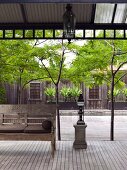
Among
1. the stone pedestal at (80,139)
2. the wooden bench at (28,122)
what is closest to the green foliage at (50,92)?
the wooden bench at (28,122)

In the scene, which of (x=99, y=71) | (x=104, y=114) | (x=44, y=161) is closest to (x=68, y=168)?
(x=44, y=161)

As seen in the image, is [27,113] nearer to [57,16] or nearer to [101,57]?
[57,16]

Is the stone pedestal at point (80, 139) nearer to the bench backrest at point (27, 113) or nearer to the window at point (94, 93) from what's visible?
the bench backrest at point (27, 113)

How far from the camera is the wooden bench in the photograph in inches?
358

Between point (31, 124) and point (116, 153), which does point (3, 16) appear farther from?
point (116, 153)

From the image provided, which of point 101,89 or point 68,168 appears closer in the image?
point 68,168

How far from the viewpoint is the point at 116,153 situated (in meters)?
9.38

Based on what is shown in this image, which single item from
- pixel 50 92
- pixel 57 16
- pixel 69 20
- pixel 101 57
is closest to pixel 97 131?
pixel 101 57

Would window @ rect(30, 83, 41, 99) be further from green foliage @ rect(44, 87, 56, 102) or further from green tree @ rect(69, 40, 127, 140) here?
green tree @ rect(69, 40, 127, 140)

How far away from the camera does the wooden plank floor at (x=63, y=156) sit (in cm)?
775

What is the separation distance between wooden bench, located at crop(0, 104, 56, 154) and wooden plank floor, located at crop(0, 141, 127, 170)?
0.45 metres

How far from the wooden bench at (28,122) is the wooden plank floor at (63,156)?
45 centimetres

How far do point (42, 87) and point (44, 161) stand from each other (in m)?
26.7

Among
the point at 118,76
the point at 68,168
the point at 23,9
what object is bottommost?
the point at 68,168
